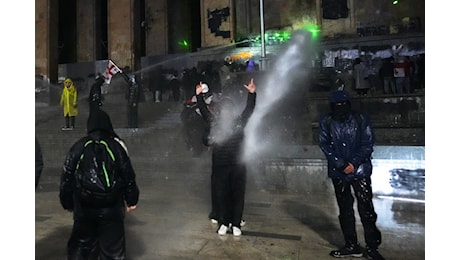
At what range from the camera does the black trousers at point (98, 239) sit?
2.77 meters

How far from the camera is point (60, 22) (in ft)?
65.1

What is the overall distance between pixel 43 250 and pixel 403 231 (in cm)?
414

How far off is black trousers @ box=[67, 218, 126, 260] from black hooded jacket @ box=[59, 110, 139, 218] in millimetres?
68

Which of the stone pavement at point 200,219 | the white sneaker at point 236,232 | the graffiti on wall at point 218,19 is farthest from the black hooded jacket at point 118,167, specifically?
the graffiti on wall at point 218,19

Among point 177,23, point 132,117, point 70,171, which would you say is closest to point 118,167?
point 70,171

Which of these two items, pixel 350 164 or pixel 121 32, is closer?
pixel 350 164

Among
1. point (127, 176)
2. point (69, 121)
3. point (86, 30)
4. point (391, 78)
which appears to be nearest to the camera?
point (127, 176)

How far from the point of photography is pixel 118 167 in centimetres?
271

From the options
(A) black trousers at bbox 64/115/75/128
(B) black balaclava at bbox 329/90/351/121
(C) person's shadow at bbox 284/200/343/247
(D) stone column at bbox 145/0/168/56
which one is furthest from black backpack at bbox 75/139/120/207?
(D) stone column at bbox 145/0/168/56

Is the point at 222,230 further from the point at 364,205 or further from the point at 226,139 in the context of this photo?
the point at 364,205

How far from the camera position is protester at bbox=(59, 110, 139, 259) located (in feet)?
8.84

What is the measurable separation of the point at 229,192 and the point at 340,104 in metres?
1.74

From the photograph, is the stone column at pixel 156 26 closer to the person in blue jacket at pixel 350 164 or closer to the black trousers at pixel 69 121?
the black trousers at pixel 69 121

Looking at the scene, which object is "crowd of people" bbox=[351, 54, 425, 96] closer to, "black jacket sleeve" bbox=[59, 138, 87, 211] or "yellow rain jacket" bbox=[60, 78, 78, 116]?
"yellow rain jacket" bbox=[60, 78, 78, 116]
